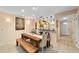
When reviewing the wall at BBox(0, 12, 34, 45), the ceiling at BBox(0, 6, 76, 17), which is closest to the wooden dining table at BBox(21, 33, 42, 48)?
the ceiling at BBox(0, 6, 76, 17)

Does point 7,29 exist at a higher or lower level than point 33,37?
higher

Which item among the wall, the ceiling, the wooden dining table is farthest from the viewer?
the wall

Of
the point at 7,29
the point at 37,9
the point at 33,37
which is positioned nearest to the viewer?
the point at 33,37

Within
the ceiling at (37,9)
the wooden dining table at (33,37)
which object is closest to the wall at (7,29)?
the ceiling at (37,9)

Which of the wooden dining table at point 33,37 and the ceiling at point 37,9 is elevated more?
the ceiling at point 37,9

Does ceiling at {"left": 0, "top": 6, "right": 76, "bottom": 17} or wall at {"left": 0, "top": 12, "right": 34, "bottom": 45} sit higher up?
ceiling at {"left": 0, "top": 6, "right": 76, "bottom": 17}

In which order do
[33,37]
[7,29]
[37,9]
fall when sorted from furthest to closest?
1. [7,29]
2. [37,9]
3. [33,37]

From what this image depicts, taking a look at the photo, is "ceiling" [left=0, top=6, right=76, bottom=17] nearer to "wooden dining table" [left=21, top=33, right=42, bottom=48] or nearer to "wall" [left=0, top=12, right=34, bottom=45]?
"wall" [left=0, top=12, right=34, bottom=45]

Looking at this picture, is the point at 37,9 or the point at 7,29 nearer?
the point at 37,9

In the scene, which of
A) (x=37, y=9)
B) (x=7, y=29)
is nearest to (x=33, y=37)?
(x=37, y=9)

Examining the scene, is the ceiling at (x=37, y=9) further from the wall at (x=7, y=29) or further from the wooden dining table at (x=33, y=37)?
the wooden dining table at (x=33, y=37)

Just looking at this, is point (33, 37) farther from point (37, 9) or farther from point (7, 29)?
point (7, 29)

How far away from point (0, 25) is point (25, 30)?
1.99 m
